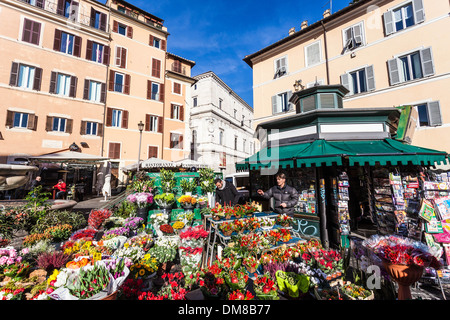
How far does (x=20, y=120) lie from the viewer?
13664 millimetres

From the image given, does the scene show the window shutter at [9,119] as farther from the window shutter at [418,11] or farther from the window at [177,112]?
the window shutter at [418,11]

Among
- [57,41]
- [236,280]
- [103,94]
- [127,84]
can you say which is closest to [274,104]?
[127,84]

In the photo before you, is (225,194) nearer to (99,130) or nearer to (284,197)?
(284,197)

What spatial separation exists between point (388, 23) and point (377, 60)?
232cm

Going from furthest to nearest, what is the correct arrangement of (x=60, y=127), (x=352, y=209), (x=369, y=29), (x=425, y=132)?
(x=60, y=127) < (x=369, y=29) < (x=425, y=132) < (x=352, y=209)

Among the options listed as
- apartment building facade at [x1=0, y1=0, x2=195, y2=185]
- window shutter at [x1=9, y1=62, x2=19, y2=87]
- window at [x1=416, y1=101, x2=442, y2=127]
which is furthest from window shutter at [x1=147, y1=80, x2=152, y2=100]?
window at [x1=416, y1=101, x2=442, y2=127]

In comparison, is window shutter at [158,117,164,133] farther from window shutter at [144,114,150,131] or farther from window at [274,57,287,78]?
window at [274,57,287,78]

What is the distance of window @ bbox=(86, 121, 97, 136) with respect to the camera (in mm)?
16000

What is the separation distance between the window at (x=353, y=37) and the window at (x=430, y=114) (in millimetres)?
5881

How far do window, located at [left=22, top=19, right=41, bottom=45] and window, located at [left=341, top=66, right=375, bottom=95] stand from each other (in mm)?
22992

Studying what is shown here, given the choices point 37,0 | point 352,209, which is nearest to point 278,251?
point 352,209
